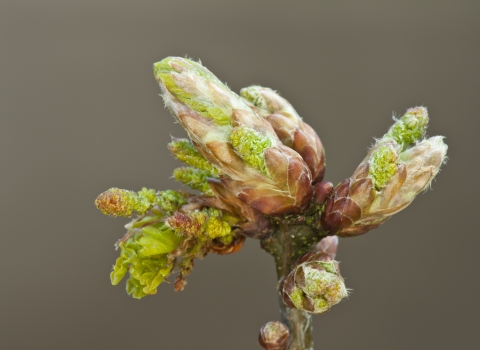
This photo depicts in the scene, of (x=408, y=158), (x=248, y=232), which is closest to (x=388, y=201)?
(x=408, y=158)

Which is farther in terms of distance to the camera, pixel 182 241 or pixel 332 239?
pixel 332 239

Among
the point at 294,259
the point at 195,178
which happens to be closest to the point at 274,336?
the point at 294,259

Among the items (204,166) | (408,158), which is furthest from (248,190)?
(408,158)

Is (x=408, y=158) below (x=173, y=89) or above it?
below

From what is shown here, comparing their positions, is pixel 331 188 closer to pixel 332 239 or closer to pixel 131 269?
pixel 332 239

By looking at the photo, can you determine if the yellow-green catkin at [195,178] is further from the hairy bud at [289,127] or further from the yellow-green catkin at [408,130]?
the yellow-green catkin at [408,130]

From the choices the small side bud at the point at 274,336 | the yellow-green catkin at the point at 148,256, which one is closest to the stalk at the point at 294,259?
the small side bud at the point at 274,336
